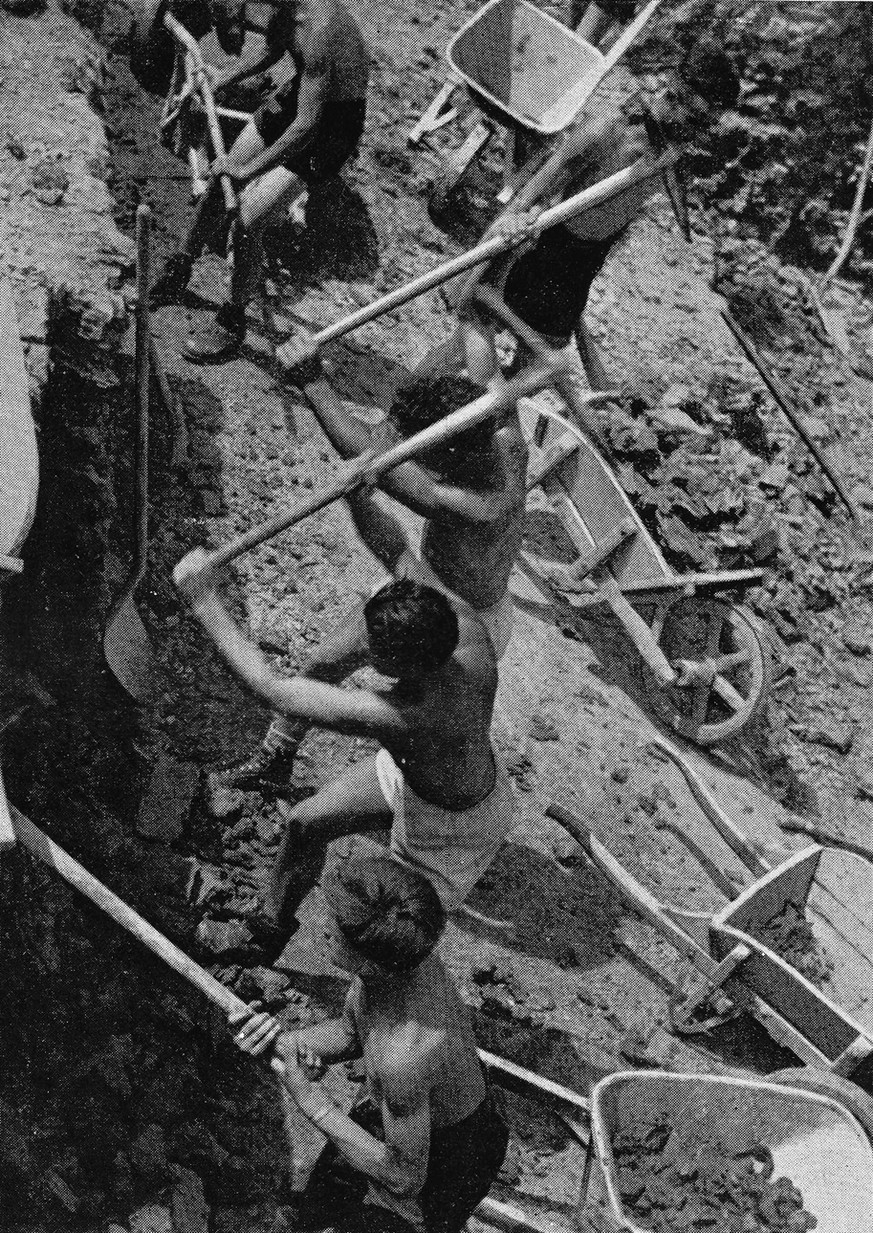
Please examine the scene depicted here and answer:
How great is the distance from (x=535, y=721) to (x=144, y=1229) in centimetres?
298

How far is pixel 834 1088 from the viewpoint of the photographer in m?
4.69

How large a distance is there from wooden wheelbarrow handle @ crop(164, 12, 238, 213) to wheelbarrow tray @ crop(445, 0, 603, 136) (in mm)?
1447

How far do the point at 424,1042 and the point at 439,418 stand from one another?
2.29 m

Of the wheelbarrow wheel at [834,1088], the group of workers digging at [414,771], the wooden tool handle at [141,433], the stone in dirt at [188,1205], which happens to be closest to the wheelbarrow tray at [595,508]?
the group of workers digging at [414,771]

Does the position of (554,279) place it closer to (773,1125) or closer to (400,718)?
(400,718)

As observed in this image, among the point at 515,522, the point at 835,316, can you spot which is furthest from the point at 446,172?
the point at 515,522

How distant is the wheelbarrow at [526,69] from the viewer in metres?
7.99

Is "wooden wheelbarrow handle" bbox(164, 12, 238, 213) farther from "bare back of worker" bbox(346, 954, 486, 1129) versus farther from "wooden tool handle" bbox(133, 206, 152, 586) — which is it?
"bare back of worker" bbox(346, 954, 486, 1129)

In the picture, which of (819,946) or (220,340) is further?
(220,340)

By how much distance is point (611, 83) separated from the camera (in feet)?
34.7

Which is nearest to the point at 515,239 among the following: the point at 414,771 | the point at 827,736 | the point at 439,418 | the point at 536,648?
the point at 439,418

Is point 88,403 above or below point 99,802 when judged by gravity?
above

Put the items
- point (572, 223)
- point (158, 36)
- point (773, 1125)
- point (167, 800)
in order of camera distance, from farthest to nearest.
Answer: point (158, 36) → point (572, 223) → point (167, 800) → point (773, 1125)

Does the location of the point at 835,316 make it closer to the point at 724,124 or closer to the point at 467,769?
the point at 724,124
